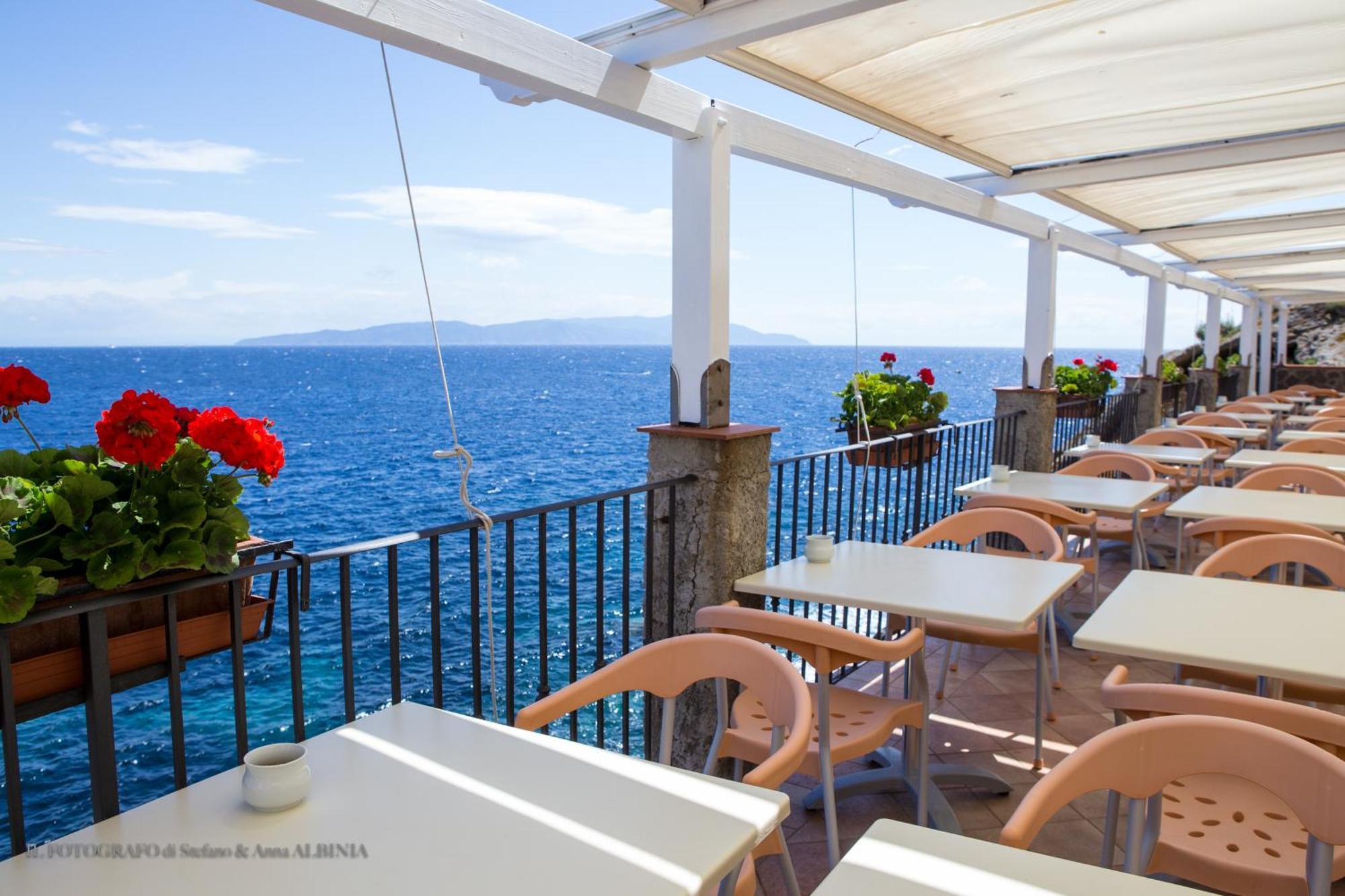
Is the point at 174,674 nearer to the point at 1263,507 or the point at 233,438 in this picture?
the point at 233,438

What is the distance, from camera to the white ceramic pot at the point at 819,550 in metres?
2.72

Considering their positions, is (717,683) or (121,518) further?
(717,683)

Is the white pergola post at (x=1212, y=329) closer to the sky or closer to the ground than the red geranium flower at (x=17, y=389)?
closer to the sky

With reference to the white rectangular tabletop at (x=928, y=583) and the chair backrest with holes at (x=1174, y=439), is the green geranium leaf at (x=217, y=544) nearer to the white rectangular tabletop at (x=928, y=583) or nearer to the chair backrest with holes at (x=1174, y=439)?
the white rectangular tabletop at (x=928, y=583)

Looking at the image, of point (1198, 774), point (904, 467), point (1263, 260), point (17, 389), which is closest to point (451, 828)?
point (17, 389)

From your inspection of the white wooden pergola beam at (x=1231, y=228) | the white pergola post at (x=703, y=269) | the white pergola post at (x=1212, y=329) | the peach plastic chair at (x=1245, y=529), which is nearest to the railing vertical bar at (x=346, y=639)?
the white pergola post at (x=703, y=269)

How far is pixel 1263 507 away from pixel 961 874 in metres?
3.35

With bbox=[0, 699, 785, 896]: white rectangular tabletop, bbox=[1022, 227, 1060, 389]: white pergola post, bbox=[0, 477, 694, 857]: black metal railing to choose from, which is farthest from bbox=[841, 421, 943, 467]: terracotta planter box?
bbox=[0, 699, 785, 896]: white rectangular tabletop

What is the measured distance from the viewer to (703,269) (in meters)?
2.83

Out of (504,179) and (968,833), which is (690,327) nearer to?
(968,833)

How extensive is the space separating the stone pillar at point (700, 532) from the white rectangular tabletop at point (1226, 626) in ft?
3.55

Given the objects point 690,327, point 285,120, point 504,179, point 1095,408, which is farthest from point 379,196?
point 690,327

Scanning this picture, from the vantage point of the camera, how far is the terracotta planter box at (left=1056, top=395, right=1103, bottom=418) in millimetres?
7096

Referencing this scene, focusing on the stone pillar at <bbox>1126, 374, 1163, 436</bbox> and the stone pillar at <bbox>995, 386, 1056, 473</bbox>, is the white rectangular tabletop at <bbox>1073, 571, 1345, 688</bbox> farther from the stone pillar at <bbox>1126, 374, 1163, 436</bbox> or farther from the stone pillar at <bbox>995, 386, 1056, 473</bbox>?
the stone pillar at <bbox>1126, 374, 1163, 436</bbox>
